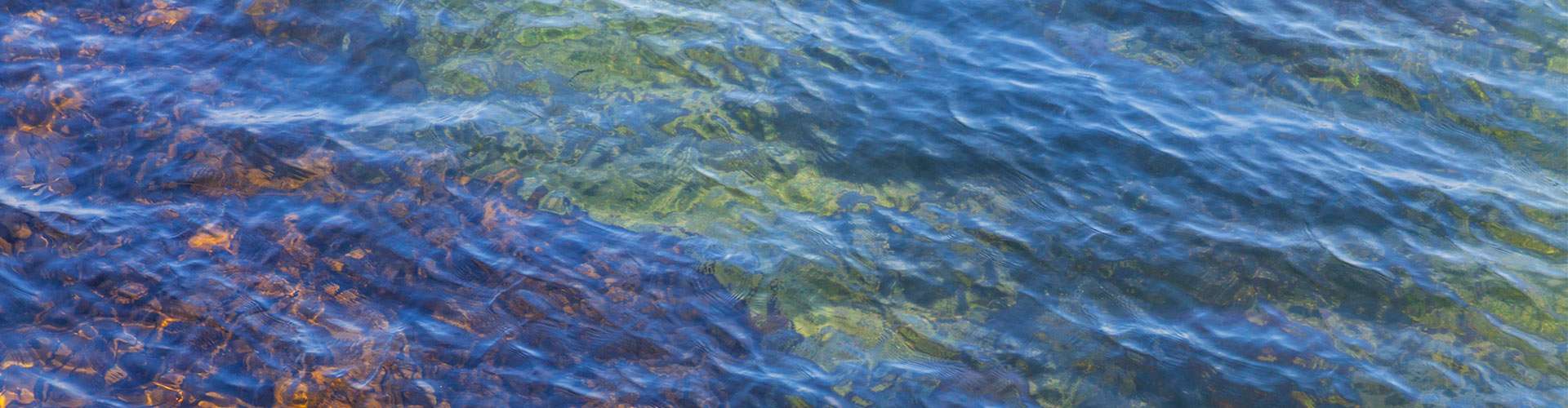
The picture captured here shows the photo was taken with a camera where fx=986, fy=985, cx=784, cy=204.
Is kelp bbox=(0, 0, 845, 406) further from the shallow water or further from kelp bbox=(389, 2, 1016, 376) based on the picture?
kelp bbox=(389, 2, 1016, 376)

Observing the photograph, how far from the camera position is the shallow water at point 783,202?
574 cm

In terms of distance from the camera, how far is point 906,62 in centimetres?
877

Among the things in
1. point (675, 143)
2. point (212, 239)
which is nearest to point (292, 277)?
point (212, 239)

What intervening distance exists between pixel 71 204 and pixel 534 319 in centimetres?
332

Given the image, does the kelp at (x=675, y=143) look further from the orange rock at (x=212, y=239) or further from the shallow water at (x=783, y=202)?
the orange rock at (x=212, y=239)

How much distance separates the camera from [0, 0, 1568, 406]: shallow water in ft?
18.8

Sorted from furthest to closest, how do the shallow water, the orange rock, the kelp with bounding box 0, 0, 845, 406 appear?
the orange rock → the shallow water → the kelp with bounding box 0, 0, 845, 406

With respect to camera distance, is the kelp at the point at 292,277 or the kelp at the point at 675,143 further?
the kelp at the point at 675,143

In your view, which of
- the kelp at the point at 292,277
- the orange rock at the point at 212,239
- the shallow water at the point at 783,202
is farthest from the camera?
the orange rock at the point at 212,239

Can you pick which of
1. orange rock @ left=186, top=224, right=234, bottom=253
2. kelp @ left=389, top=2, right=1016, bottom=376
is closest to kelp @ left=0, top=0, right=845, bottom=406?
orange rock @ left=186, top=224, right=234, bottom=253

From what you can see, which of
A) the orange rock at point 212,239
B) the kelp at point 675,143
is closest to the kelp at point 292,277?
the orange rock at point 212,239

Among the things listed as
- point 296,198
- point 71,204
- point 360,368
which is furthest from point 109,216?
point 360,368

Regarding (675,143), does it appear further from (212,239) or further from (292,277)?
(212,239)

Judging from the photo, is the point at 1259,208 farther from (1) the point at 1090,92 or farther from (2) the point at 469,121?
(2) the point at 469,121
